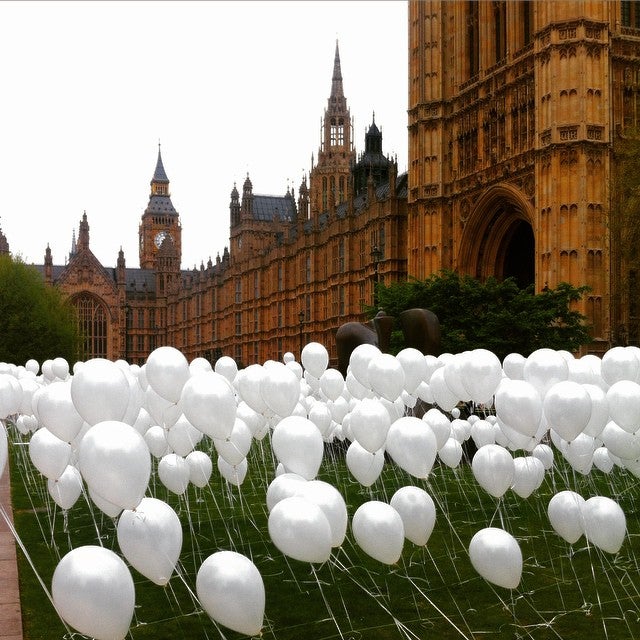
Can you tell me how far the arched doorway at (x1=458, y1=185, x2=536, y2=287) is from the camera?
4034 cm

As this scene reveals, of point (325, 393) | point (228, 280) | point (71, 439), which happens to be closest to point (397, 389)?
point (325, 393)

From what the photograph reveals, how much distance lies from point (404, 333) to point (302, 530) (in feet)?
44.9

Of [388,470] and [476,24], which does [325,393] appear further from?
[476,24]

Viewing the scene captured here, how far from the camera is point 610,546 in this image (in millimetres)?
8758

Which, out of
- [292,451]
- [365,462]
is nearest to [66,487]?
[365,462]

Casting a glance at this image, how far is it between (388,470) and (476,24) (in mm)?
31061

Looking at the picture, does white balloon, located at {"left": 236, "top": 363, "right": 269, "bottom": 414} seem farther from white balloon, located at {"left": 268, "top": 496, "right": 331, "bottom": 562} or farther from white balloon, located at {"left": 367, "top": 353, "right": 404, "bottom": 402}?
white balloon, located at {"left": 268, "top": 496, "right": 331, "bottom": 562}

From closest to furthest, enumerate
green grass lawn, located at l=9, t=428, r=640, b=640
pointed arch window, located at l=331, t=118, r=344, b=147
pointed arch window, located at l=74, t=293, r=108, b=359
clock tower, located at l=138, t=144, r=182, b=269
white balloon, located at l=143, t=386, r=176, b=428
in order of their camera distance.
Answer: green grass lawn, located at l=9, t=428, r=640, b=640
white balloon, located at l=143, t=386, r=176, b=428
pointed arch window, located at l=331, t=118, r=344, b=147
pointed arch window, located at l=74, t=293, r=108, b=359
clock tower, located at l=138, t=144, r=182, b=269

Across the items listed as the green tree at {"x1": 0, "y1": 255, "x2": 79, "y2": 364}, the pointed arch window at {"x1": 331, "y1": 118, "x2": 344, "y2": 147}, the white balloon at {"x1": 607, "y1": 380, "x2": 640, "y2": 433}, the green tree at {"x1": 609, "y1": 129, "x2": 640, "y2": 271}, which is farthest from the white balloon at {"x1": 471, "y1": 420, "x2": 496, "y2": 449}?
the pointed arch window at {"x1": 331, "y1": 118, "x2": 344, "y2": 147}

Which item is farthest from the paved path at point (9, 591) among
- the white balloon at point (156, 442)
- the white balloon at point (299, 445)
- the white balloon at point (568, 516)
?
the white balloon at point (568, 516)

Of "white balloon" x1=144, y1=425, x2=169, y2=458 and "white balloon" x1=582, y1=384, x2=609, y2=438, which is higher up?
"white balloon" x1=582, y1=384, x2=609, y2=438

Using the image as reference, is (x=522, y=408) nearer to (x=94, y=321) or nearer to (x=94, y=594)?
(x=94, y=594)

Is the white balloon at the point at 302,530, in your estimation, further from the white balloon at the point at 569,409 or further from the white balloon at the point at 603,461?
the white balloon at the point at 603,461

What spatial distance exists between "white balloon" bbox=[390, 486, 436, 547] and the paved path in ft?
12.9
